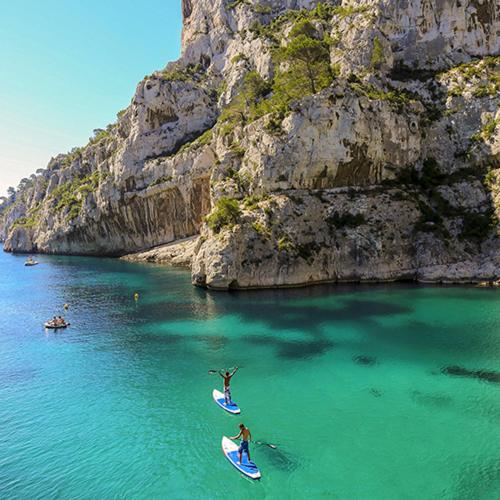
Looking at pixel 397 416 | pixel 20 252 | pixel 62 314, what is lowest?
pixel 397 416

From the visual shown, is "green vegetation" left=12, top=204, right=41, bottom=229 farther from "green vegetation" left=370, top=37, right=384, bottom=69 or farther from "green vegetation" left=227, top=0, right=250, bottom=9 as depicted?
"green vegetation" left=370, top=37, right=384, bottom=69

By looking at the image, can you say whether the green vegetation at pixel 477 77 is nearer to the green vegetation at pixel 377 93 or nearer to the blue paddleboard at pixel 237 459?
the green vegetation at pixel 377 93

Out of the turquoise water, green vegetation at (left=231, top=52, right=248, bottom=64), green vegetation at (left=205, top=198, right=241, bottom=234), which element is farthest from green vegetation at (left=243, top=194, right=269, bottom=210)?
green vegetation at (left=231, top=52, right=248, bottom=64)

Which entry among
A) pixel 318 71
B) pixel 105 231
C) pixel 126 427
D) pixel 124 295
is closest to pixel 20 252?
pixel 105 231

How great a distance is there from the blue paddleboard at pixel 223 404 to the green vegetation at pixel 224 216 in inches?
1312

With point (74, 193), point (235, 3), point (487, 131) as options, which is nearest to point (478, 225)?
point (487, 131)

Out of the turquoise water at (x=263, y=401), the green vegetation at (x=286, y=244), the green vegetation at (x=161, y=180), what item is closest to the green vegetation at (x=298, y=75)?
the green vegetation at (x=286, y=244)

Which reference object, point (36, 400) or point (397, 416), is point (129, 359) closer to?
point (36, 400)

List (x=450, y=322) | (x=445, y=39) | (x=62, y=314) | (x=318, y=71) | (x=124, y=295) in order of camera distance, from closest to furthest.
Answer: (x=450, y=322)
(x=62, y=314)
(x=124, y=295)
(x=318, y=71)
(x=445, y=39)

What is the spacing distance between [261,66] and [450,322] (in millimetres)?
74157

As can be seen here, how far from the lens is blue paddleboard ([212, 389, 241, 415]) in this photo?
20656mm

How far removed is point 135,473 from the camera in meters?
16.0

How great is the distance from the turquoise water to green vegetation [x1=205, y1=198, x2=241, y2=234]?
14176 millimetres

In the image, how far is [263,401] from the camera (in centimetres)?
2203
